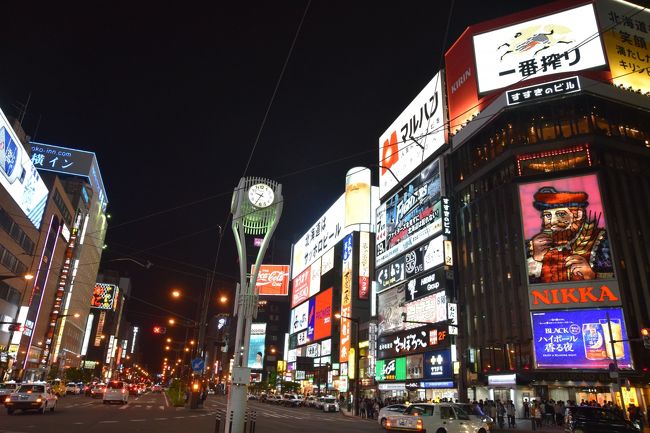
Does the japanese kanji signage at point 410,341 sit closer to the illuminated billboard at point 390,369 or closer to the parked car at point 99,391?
the illuminated billboard at point 390,369

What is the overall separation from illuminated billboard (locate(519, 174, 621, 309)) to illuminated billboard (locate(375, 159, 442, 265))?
10.1 m

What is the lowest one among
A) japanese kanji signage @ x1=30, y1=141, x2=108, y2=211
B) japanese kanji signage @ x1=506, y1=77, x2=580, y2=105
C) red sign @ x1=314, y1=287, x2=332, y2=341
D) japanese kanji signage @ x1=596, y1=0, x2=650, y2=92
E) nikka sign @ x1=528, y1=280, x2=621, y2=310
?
nikka sign @ x1=528, y1=280, x2=621, y2=310

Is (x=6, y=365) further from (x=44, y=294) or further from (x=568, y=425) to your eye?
(x=568, y=425)

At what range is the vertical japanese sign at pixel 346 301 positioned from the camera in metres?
74.7

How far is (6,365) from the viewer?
55625mm

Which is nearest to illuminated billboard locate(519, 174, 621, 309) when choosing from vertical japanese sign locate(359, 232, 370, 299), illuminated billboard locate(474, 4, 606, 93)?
illuminated billboard locate(474, 4, 606, 93)

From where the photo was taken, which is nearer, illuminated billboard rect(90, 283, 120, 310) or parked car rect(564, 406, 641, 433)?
parked car rect(564, 406, 641, 433)

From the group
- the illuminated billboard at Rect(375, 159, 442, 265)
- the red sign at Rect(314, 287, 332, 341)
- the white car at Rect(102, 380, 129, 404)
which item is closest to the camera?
the white car at Rect(102, 380, 129, 404)

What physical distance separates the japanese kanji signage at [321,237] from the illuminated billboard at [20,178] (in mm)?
45588

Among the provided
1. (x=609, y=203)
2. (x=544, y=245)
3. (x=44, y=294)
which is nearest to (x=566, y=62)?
(x=609, y=203)

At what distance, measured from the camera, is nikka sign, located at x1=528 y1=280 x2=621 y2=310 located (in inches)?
1554

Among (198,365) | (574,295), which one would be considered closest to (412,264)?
(574,295)

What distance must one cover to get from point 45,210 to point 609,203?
68024 millimetres

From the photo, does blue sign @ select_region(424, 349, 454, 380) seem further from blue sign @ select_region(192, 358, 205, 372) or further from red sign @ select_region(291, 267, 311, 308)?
red sign @ select_region(291, 267, 311, 308)
